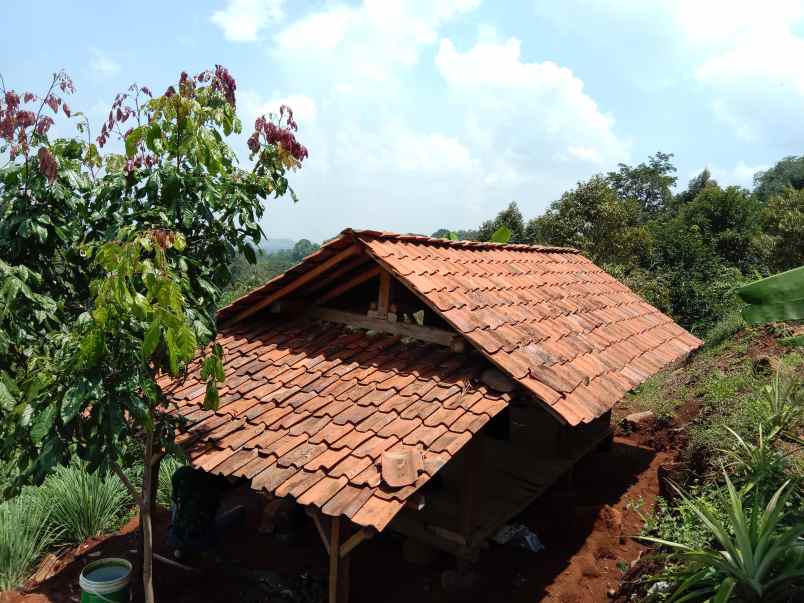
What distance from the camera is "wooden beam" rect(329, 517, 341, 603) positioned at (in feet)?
15.3

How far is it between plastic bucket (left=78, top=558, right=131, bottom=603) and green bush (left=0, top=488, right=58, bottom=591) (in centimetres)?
199

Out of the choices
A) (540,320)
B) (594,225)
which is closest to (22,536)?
(540,320)

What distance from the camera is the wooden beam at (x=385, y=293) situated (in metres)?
5.90

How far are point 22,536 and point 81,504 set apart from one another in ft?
2.58

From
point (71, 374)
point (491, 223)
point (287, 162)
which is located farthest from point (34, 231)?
point (491, 223)

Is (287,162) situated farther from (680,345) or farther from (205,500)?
(680,345)

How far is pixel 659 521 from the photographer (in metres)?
6.21

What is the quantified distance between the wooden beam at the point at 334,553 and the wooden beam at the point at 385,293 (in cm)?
218

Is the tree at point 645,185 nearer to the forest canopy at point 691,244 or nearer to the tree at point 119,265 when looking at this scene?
the forest canopy at point 691,244

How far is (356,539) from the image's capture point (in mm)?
4375

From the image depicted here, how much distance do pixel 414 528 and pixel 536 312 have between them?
275 centimetres

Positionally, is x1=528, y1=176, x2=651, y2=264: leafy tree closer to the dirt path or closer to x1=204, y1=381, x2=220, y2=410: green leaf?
the dirt path

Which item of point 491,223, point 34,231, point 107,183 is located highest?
point 491,223

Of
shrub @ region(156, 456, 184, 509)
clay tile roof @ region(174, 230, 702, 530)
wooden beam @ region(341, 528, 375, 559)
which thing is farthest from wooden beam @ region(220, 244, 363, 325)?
shrub @ region(156, 456, 184, 509)
